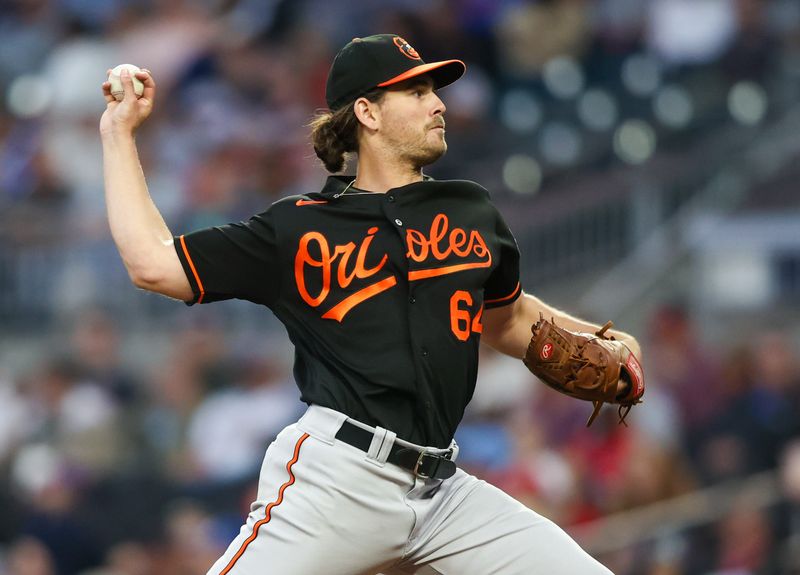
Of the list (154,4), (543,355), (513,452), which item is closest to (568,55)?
(154,4)

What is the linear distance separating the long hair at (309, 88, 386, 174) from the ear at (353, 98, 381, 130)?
0.5 inches

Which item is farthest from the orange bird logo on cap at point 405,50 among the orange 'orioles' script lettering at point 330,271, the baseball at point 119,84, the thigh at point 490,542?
the thigh at point 490,542

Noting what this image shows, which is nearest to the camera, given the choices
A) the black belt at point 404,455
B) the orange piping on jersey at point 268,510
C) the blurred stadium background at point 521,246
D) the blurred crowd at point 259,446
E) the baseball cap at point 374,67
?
the orange piping on jersey at point 268,510

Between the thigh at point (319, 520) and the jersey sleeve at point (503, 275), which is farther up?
the jersey sleeve at point (503, 275)

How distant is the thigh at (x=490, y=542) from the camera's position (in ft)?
10.9

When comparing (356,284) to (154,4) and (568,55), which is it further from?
(154,4)

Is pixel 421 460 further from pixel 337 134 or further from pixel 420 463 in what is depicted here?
pixel 337 134

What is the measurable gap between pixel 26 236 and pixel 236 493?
2.72m

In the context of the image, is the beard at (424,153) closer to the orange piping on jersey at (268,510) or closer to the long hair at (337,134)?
the long hair at (337,134)

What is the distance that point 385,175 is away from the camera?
143 inches

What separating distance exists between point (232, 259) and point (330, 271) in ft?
0.79

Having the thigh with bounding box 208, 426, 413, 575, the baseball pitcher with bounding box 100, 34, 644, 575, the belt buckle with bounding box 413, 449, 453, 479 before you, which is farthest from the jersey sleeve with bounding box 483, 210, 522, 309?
the thigh with bounding box 208, 426, 413, 575

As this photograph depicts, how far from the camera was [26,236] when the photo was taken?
29.6 ft

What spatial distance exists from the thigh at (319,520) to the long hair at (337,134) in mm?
838
